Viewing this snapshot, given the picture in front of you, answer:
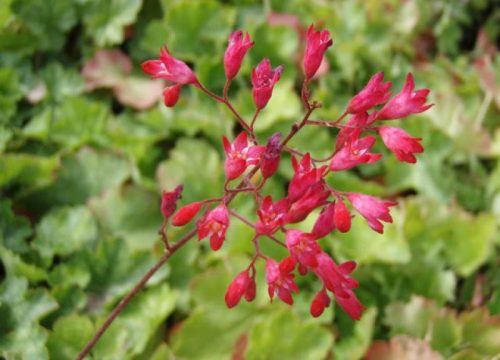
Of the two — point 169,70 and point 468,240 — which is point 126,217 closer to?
point 169,70

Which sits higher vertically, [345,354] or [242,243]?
[242,243]

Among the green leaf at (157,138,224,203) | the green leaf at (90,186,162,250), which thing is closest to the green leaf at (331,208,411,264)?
the green leaf at (157,138,224,203)

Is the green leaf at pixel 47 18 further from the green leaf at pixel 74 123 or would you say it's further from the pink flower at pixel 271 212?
the pink flower at pixel 271 212

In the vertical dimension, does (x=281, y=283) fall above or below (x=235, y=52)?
below

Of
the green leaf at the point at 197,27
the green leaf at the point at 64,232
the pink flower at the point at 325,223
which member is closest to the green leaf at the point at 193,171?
the green leaf at the point at 64,232

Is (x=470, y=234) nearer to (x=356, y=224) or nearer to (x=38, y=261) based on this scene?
(x=356, y=224)

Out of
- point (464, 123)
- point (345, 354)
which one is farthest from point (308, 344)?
point (464, 123)

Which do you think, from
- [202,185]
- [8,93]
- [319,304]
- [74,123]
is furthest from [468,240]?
[8,93]
